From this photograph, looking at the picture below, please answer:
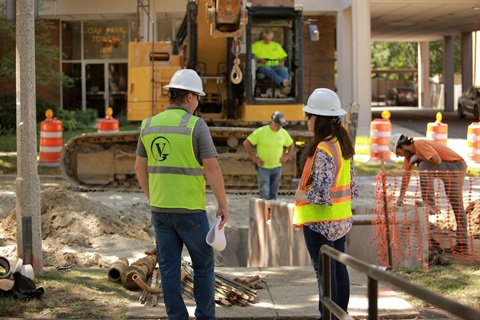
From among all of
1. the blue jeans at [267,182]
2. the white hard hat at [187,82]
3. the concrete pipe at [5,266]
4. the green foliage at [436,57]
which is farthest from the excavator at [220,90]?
the green foliage at [436,57]

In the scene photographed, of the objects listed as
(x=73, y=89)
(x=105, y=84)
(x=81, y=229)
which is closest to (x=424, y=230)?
(x=81, y=229)

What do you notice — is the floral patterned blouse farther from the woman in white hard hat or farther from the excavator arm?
the excavator arm

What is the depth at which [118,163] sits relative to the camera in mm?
15977

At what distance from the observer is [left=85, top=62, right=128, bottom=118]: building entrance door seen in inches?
1325

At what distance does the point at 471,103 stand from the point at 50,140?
2050 centimetres

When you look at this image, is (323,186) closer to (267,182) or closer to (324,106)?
(324,106)

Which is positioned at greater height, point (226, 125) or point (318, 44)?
point (318, 44)

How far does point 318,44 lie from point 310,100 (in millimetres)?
27918

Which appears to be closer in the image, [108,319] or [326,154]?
[326,154]

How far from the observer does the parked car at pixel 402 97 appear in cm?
6134

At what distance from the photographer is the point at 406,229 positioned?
30.1 feet

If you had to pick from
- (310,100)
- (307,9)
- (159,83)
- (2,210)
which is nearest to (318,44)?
(307,9)

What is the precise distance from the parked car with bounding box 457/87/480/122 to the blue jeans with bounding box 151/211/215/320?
2854 cm

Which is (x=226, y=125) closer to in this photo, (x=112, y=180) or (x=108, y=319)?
(x=112, y=180)
